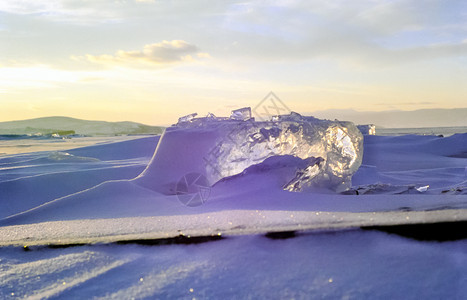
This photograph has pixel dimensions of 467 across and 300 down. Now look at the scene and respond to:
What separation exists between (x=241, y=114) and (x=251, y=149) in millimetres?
507

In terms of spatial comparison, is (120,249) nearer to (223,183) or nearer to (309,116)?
(223,183)

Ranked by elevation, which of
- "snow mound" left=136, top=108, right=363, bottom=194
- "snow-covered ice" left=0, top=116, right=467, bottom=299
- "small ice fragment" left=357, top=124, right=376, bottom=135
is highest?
"small ice fragment" left=357, top=124, right=376, bottom=135

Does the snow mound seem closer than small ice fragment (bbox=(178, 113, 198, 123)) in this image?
Yes

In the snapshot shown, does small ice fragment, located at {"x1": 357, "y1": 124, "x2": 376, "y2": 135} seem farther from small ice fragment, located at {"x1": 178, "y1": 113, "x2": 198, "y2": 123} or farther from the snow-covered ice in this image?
the snow-covered ice

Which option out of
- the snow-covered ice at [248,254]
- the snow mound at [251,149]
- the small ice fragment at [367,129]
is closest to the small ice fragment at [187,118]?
the snow mound at [251,149]

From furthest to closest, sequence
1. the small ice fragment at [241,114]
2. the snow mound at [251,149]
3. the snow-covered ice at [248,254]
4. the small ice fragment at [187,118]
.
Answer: the small ice fragment at [187,118] → the small ice fragment at [241,114] → the snow mound at [251,149] → the snow-covered ice at [248,254]

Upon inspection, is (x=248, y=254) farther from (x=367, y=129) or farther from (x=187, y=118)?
(x=367, y=129)

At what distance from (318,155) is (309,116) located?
1.59 ft

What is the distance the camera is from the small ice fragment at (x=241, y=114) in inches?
116

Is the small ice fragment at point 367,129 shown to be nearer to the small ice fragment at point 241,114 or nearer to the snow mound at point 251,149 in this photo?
the snow mound at point 251,149

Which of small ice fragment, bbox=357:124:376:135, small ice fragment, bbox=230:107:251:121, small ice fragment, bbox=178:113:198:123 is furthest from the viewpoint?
small ice fragment, bbox=357:124:376:135

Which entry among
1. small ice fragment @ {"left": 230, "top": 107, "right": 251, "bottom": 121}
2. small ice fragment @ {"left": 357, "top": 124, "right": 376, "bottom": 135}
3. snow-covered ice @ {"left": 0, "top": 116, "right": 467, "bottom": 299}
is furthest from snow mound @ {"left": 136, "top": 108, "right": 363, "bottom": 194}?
small ice fragment @ {"left": 357, "top": 124, "right": 376, "bottom": 135}

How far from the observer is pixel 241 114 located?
2975 millimetres

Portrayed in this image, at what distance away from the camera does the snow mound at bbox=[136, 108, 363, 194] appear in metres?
2.57
